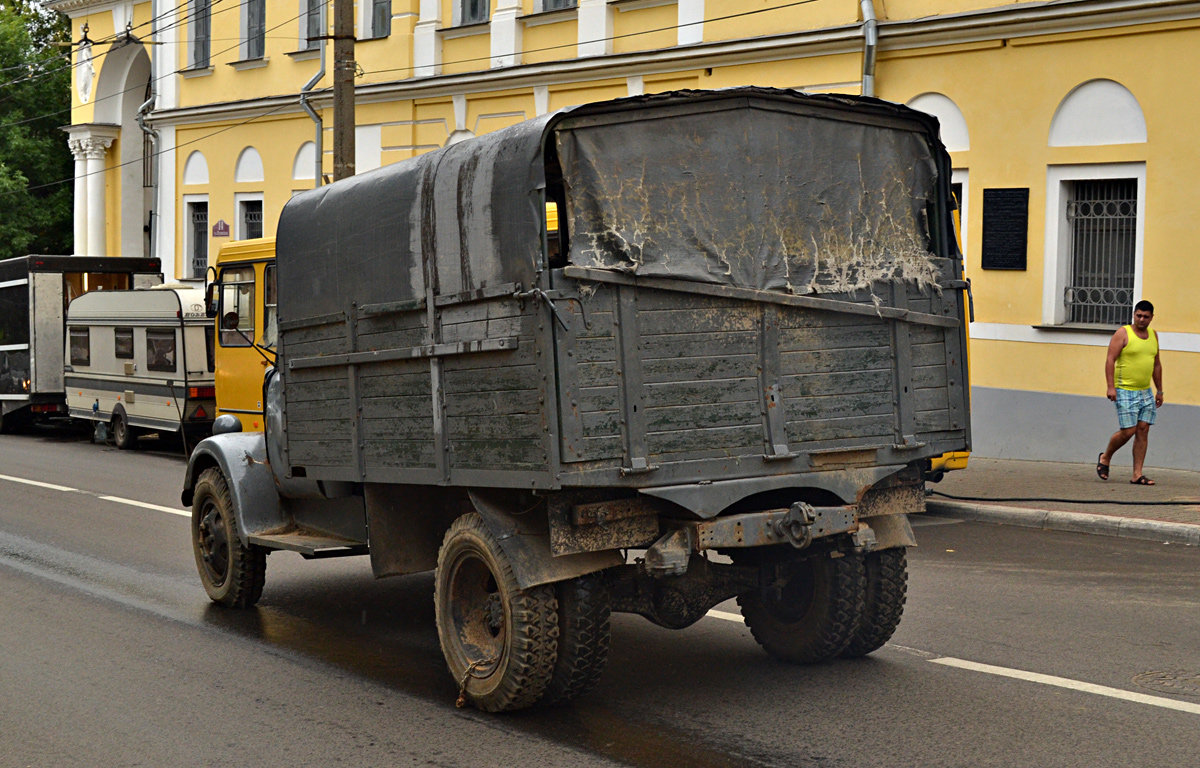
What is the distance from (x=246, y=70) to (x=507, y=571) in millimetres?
24136

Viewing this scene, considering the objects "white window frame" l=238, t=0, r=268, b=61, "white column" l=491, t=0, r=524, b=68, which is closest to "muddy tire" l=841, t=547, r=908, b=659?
"white column" l=491, t=0, r=524, b=68

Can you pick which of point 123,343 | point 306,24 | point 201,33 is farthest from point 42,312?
point 201,33

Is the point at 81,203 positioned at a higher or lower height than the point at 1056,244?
higher

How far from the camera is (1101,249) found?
1543cm

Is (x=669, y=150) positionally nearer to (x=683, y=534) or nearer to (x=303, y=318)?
(x=683, y=534)

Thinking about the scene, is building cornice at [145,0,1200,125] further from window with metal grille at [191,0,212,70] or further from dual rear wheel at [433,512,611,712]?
dual rear wheel at [433,512,611,712]

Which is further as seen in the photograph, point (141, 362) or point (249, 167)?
point (249, 167)

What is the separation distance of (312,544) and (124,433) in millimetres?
14172

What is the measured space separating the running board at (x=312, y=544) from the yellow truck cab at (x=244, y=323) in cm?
608

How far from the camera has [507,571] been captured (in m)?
5.76

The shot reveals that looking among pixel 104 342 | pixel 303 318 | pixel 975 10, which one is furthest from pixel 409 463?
pixel 104 342

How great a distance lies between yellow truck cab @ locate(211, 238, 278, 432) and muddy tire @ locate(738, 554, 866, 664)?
8.16 m

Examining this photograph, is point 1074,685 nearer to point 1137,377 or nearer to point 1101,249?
point 1137,377

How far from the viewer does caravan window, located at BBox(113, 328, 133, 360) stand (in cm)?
2019
